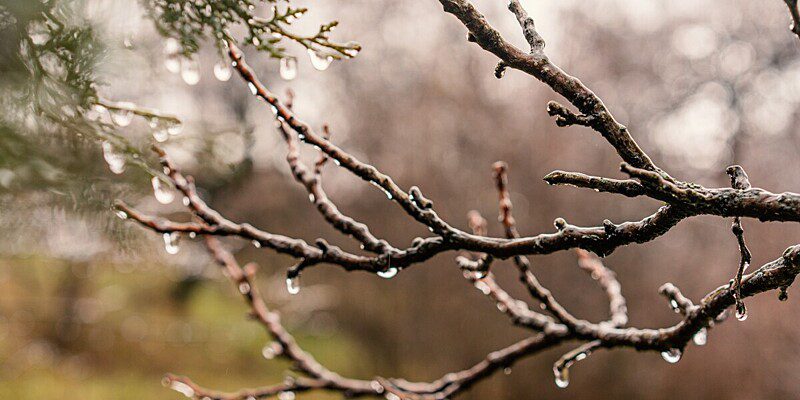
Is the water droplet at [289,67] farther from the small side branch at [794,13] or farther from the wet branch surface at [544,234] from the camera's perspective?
the small side branch at [794,13]

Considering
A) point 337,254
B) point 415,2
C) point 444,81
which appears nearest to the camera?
point 337,254

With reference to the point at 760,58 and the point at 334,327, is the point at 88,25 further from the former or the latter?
the point at 760,58

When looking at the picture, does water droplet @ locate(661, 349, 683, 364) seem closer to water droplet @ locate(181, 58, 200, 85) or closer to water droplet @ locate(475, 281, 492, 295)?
water droplet @ locate(475, 281, 492, 295)

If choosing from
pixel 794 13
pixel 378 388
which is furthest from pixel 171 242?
pixel 794 13

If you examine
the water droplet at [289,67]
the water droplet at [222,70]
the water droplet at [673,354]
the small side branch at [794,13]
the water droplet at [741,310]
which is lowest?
the water droplet at [222,70]

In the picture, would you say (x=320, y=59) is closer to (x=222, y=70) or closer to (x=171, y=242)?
(x=222, y=70)

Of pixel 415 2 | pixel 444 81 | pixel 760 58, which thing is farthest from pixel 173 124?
pixel 760 58

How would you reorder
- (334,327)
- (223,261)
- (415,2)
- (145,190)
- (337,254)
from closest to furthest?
(337,254)
(145,190)
(223,261)
(415,2)
(334,327)

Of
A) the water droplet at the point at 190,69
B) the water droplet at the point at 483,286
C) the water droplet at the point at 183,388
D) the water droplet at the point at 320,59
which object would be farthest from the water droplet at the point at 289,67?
the water droplet at the point at 183,388
